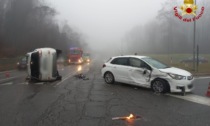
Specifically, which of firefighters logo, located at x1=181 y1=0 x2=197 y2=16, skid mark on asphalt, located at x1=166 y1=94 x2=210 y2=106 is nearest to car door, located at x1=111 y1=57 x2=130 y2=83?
skid mark on asphalt, located at x1=166 y1=94 x2=210 y2=106

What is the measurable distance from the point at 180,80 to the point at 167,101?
158 cm

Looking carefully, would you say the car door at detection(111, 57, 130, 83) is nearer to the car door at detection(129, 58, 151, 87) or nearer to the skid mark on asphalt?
the car door at detection(129, 58, 151, 87)

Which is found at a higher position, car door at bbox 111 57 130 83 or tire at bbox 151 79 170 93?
car door at bbox 111 57 130 83

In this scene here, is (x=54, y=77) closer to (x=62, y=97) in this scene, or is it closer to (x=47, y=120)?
(x=62, y=97)

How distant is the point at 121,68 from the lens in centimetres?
1363

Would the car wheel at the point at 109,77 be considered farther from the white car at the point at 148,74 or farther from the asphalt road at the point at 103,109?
the asphalt road at the point at 103,109

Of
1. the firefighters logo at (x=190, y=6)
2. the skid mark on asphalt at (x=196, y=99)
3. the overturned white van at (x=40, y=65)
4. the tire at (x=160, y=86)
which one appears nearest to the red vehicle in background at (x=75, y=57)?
the firefighters logo at (x=190, y=6)

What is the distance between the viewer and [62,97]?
10789 millimetres

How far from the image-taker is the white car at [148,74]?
36.3 ft

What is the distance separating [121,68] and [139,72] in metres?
1.33

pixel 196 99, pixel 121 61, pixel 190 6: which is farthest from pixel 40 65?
pixel 190 6

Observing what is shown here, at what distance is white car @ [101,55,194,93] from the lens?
11.1 meters

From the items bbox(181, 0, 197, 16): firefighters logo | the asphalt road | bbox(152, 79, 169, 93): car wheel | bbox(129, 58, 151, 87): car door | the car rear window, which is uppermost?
bbox(181, 0, 197, 16): firefighters logo

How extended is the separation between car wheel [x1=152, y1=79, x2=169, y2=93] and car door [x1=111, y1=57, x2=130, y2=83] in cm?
186
